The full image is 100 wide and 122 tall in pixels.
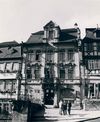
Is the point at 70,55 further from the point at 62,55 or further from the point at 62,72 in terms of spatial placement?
the point at 62,72

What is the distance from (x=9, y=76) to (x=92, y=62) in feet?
43.5

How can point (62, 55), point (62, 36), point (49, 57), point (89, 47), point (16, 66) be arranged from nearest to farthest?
point (89, 47)
point (62, 55)
point (49, 57)
point (16, 66)
point (62, 36)

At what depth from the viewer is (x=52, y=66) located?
38500mm

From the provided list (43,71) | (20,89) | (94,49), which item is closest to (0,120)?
(20,89)

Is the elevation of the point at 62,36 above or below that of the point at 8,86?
above

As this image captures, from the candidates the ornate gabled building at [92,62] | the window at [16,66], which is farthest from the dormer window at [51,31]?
the window at [16,66]

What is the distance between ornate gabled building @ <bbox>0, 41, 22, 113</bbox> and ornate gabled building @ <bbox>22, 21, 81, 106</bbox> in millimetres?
1369

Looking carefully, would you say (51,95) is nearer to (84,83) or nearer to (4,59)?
(84,83)

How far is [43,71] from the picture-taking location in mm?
38469

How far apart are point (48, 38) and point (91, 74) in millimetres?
9122

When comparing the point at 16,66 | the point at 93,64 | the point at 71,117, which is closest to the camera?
the point at 71,117

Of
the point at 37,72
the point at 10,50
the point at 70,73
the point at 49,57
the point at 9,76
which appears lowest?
the point at 9,76

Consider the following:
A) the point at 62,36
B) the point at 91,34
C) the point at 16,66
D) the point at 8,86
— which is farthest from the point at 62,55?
the point at 8,86

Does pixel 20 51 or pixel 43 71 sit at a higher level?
pixel 20 51
